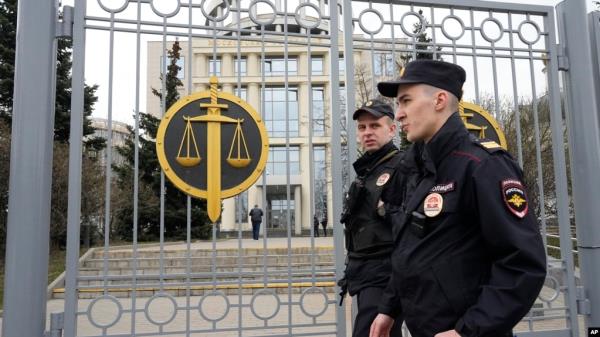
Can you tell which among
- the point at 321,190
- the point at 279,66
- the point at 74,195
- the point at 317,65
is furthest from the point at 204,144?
the point at 317,65

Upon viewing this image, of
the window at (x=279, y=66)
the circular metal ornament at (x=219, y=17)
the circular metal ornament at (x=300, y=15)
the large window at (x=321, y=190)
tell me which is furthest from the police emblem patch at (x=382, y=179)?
the large window at (x=321, y=190)

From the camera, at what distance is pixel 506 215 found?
138cm

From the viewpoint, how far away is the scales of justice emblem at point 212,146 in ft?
9.30

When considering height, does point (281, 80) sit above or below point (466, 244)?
above

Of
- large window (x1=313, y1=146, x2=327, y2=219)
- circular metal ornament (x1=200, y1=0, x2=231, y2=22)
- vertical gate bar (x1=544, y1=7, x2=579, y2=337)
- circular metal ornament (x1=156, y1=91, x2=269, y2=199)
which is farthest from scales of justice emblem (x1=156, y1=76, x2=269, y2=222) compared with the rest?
large window (x1=313, y1=146, x2=327, y2=219)

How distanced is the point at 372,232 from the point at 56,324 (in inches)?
79.9

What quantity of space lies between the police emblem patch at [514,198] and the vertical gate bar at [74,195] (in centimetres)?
238

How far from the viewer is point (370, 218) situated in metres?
2.40

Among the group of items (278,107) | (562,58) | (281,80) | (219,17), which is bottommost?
(562,58)

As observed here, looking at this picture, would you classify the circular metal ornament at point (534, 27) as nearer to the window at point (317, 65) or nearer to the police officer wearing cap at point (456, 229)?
the police officer wearing cap at point (456, 229)

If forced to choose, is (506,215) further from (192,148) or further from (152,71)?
(152,71)

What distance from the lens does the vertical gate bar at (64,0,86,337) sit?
261 cm

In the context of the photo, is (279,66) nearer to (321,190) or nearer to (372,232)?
(321,190)

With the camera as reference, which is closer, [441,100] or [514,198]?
[514,198]
